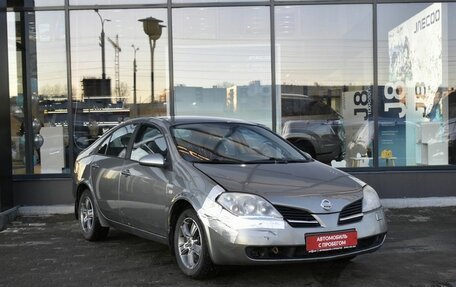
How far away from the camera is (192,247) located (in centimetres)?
512

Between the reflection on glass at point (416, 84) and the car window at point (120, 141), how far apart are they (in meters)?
5.08

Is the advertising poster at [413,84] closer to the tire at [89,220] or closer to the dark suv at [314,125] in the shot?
the dark suv at [314,125]

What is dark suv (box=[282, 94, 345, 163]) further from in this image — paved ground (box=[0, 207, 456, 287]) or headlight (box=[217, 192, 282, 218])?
headlight (box=[217, 192, 282, 218])

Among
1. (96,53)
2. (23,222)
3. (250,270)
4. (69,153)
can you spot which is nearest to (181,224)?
(250,270)

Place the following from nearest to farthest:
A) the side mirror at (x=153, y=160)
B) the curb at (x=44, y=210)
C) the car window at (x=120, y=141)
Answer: the side mirror at (x=153, y=160), the car window at (x=120, y=141), the curb at (x=44, y=210)

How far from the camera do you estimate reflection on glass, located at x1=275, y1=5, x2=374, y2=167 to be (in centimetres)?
1021

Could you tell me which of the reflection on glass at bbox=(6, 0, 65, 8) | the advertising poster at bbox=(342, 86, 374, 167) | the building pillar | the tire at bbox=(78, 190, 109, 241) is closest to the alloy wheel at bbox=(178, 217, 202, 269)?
the tire at bbox=(78, 190, 109, 241)

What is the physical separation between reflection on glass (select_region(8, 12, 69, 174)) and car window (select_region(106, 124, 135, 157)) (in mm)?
3286

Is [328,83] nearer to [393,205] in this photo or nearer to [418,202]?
[393,205]

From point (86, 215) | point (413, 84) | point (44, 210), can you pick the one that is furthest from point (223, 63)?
point (86, 215)

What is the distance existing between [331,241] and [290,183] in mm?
613

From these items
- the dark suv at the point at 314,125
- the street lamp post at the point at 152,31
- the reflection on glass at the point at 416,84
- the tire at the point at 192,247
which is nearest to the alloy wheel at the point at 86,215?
the tire at the point at 192,247

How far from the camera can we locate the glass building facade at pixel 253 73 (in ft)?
32.3

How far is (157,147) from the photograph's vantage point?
5.99 metres
